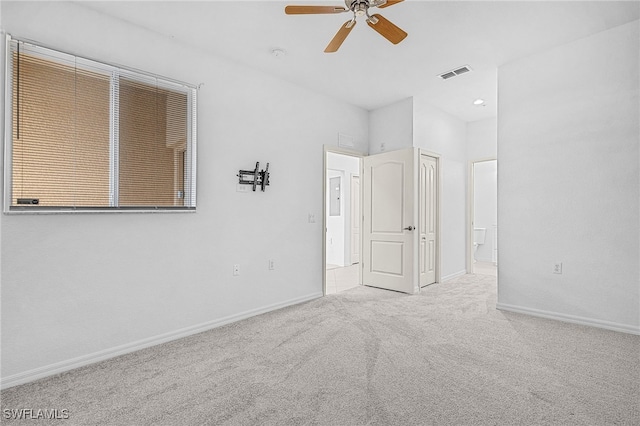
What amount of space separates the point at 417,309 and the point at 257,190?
2360 millimetres

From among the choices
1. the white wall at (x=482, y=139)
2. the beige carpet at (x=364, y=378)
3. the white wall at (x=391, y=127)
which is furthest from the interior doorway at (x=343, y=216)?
the beige carpet at (x=364, y=378)

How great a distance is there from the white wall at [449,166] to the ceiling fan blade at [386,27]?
2512mm

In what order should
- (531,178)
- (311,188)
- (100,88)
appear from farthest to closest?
1. (311,188)
2. (531,178)
3. (100,88)

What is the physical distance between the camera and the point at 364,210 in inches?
200

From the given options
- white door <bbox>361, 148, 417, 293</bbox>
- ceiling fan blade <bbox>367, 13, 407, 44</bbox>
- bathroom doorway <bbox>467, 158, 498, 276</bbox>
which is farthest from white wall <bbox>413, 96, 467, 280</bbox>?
ceiling fan blade <bbox>367, 13, 407, 44</bbox>

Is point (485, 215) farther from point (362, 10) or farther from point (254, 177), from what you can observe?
point (362, 10)

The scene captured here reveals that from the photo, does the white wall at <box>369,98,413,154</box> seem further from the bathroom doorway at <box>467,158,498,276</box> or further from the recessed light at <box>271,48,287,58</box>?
the bathroom doorway at <box>467,158,498,276</box>

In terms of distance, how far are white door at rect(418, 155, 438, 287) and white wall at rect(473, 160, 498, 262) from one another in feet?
11.3

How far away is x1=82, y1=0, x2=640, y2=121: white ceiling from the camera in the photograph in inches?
102

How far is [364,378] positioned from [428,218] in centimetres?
324

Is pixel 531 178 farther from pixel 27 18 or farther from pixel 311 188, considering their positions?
pixel 27 18

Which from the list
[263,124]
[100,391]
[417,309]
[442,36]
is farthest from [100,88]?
[417,309]

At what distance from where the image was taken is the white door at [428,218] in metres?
4.74

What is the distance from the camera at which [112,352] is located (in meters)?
2.54
